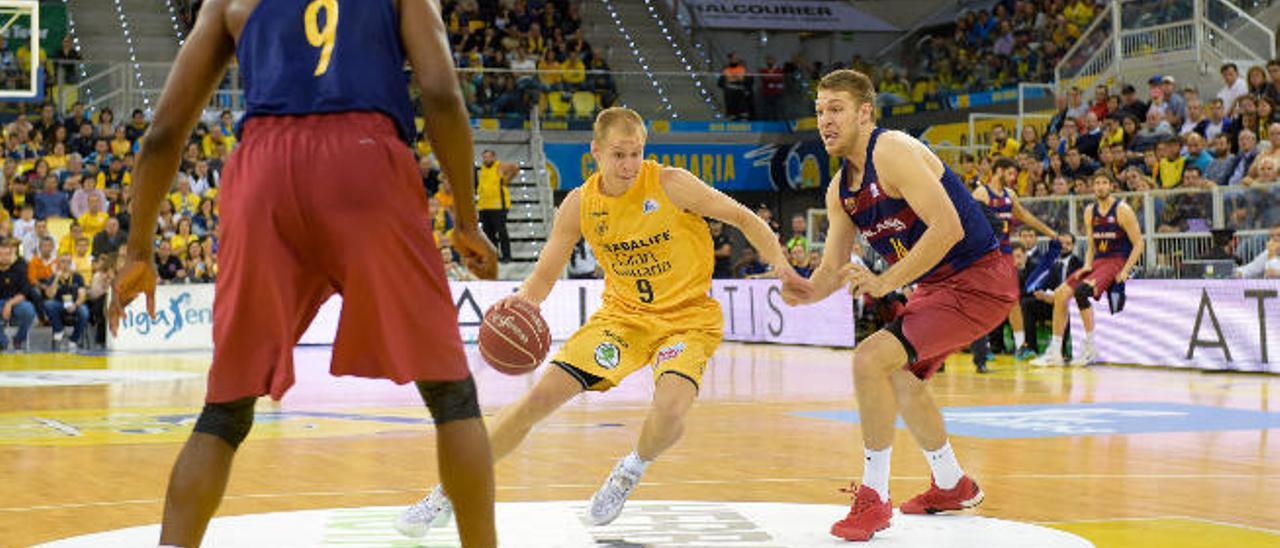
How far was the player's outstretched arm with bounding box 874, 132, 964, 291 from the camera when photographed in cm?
673

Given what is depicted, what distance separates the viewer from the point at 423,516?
6.40 metres

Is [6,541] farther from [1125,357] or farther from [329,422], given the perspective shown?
[1125,357]

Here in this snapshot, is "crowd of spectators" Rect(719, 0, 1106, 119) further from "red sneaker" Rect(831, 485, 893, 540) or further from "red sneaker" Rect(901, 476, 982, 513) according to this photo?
"red sneaker" Rect(831, 485, 893, 540)

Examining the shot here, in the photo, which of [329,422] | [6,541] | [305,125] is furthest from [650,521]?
[329,422]

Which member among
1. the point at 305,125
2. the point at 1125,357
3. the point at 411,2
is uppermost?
the point at 411,2

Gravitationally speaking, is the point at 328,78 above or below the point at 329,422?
above

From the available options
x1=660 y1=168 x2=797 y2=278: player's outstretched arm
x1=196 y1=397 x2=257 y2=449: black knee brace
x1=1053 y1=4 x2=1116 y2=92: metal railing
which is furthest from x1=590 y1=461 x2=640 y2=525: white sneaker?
x1=1053 y1=4 x2=1116 y2=92: metal railing

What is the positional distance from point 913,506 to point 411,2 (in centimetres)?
387

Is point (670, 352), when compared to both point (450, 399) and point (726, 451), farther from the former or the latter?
point (726, 451)

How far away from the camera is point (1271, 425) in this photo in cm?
1155

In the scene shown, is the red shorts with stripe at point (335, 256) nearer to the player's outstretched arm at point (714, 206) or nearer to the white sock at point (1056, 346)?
the player's outstretched arm at point (714, 206)

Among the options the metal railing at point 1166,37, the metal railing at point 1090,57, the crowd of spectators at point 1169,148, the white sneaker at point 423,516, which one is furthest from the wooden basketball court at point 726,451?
the metal railing at point 1090,57

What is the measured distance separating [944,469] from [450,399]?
340 cm

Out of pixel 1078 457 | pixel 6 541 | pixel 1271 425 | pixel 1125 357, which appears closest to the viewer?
pixel 6 541
